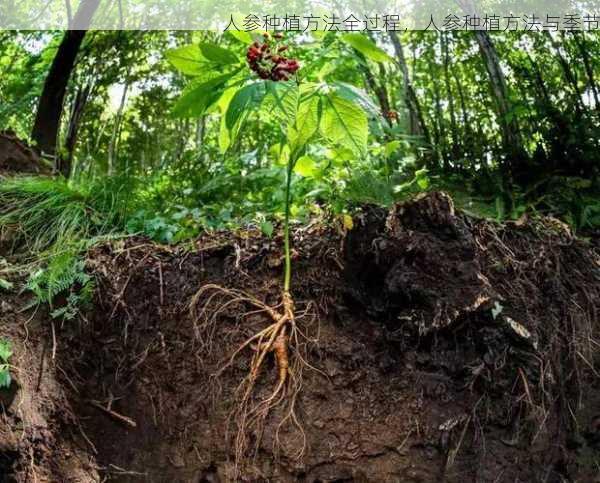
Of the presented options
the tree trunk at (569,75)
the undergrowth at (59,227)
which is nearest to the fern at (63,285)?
the undergrowth at (59,227)

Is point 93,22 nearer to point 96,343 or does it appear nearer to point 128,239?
point 128,239

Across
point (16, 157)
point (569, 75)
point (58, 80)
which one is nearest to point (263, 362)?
point (16, 157)

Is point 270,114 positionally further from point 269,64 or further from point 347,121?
point 347,121

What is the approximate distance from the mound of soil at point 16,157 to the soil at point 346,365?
3.59ft

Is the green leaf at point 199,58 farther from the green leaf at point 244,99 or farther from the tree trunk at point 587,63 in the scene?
the tree trunk at point 587,63

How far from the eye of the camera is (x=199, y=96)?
1716 mm

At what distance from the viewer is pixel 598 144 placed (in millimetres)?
2641

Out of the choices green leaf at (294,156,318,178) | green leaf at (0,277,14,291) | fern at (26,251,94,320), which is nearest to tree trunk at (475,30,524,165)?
green leaf at (294,156,318,178)

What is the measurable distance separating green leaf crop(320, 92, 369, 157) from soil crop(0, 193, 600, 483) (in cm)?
47

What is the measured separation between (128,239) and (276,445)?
110 centimetres

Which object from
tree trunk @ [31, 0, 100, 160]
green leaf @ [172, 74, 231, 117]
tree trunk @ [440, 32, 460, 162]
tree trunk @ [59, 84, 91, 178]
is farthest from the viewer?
tree trunk @ [59, 84, 91, 178]

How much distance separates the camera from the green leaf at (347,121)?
1.67 meters

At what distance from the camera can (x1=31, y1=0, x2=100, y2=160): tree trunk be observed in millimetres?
3391

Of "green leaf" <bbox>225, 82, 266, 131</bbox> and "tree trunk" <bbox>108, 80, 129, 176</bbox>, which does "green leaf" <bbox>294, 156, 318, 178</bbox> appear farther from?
"tree trunk" <bbox>108, 80, 129, 176</bbox>
